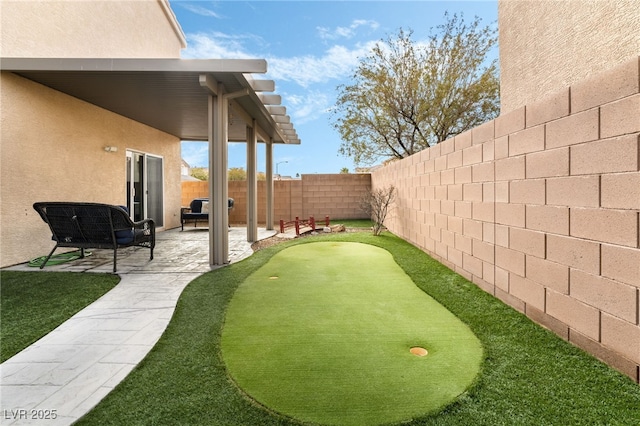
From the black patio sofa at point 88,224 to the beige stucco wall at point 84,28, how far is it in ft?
9.00

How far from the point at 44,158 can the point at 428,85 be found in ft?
45.8

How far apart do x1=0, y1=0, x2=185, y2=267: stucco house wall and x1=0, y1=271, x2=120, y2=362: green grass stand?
1.23 metres

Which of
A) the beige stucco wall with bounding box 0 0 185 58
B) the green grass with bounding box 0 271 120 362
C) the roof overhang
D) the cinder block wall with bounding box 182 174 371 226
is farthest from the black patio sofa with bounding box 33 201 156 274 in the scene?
the cinder block wall with bounding box 182 174 371 226

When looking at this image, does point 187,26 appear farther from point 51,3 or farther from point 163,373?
point 163,373

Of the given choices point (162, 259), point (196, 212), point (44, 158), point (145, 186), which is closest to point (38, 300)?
point (162, 259)

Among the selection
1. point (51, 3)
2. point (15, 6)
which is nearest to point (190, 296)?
point (15, 6)

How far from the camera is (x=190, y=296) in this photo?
12.6 ft

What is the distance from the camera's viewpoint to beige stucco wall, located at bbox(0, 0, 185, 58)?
5.34m

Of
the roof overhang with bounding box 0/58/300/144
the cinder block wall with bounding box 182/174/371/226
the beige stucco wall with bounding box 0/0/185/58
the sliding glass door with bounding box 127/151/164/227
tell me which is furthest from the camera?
the cinder block wall with bounding box 182/174/371/226

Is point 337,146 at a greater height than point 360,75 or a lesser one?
lesser

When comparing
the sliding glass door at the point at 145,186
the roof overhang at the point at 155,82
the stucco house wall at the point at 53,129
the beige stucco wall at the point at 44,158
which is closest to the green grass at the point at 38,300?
the beige stucco wall at the point at 44,158

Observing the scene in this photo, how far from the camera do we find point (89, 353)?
→ 2.53 metres

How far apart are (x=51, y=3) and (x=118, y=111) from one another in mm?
2214

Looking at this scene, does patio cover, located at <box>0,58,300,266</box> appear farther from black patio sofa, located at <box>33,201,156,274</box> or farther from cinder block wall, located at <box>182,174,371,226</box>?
cinder block wall, located at <box>182,174,371,226</box>
